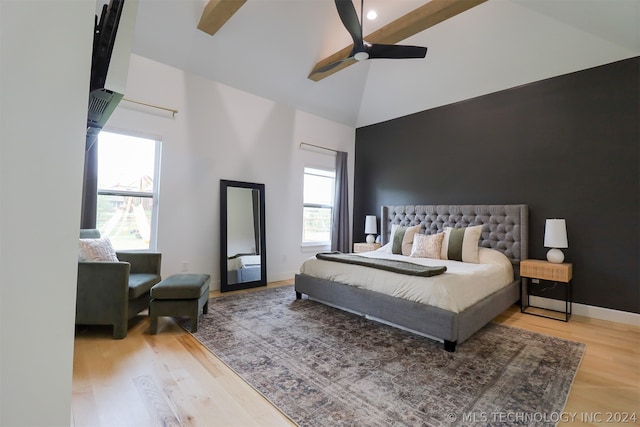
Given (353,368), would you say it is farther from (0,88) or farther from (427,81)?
(427,81)

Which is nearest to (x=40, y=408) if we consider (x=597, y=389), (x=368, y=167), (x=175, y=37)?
(x=597, y=389)

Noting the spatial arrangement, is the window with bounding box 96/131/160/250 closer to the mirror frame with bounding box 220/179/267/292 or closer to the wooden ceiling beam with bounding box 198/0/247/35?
the mirror frame with bounding box 220/179/267/292

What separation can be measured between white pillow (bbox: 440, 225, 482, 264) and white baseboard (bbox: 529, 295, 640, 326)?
3.30ft

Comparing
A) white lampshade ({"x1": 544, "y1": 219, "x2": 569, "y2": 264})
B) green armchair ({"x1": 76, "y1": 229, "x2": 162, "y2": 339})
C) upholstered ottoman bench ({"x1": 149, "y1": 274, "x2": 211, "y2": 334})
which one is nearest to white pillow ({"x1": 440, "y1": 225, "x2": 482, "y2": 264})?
white lampshade ({"x1": 544, "y1": 219, "x2": 569, "y2": 264})

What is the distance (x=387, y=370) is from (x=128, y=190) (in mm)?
3515

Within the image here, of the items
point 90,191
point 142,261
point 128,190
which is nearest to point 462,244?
point 142,261

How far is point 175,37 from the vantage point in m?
3.57

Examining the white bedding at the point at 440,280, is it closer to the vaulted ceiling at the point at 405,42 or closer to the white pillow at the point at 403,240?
the white pillow at the point at 403,240

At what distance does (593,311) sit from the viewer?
3.44m

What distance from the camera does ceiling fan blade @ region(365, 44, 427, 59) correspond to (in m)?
3.00

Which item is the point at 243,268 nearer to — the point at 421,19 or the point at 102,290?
the point at 102,290

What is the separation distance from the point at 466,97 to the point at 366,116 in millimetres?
1842

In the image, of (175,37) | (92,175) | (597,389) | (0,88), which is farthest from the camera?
(175,37)

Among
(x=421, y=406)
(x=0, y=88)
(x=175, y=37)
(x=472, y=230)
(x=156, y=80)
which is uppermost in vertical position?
(x=175, y=37)
